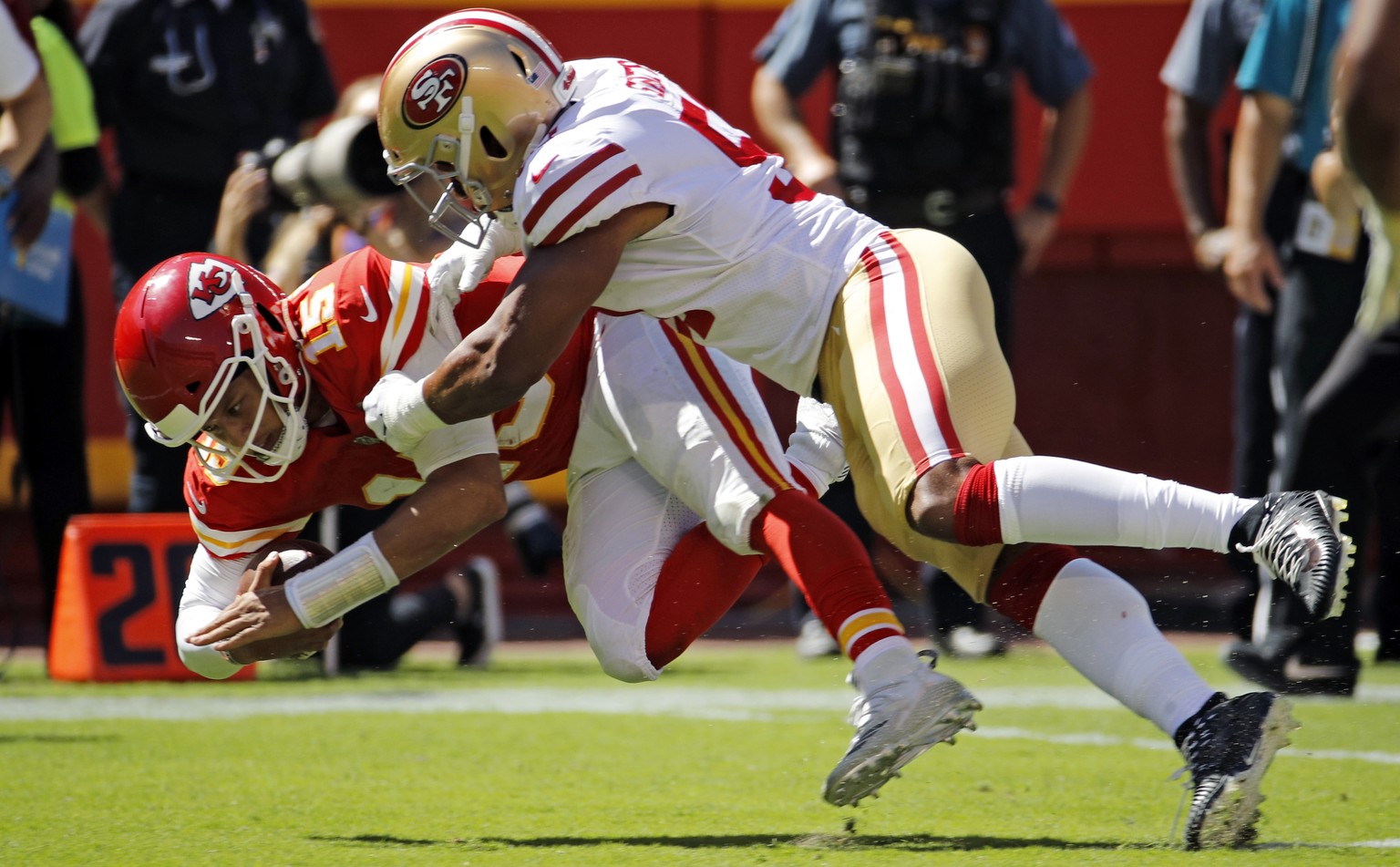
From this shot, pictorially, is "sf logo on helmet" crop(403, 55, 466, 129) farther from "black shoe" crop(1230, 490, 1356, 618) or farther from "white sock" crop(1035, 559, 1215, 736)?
"black shoe" crop(1230, 490, 1356, 618)

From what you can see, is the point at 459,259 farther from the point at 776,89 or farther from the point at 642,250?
the point at 776,89

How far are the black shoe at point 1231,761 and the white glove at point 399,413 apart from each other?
134cm

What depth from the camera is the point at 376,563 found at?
325 cm

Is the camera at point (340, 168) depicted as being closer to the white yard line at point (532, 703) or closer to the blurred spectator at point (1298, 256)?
the white yard line at point (532, 703)

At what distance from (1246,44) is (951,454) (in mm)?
2688

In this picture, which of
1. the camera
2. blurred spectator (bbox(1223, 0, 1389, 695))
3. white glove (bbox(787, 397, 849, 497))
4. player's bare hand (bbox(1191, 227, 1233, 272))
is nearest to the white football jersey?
white glove (bbox(787, 397, 849, 497))

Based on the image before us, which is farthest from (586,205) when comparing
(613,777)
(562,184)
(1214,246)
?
(1214,246)

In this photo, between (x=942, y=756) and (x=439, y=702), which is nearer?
(x=942, y=756)

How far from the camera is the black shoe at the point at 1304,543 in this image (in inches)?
106

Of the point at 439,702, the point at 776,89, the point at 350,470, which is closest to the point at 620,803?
the point at 350,470

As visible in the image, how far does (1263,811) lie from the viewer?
3.25 metres

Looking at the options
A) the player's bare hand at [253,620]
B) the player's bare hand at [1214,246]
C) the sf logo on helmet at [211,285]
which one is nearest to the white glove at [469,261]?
the sf logo on helmet at [211,285]

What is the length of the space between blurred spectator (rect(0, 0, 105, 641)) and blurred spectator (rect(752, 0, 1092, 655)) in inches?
83.5

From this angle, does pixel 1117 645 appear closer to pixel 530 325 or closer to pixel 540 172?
pixel 530 325
